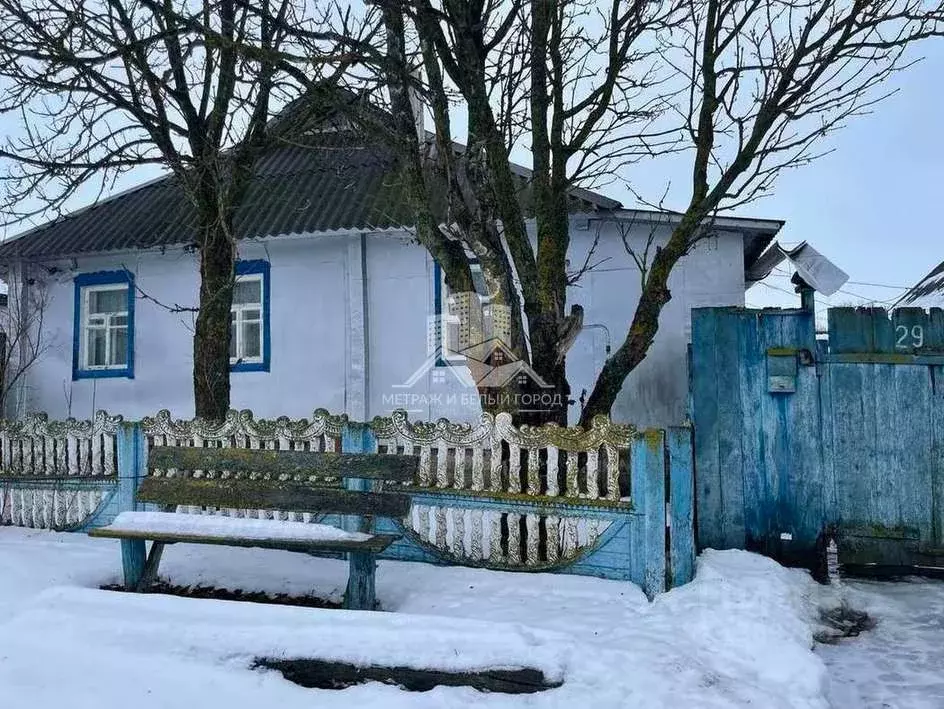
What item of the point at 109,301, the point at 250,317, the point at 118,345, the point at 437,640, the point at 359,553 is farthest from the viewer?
the point at 109,301

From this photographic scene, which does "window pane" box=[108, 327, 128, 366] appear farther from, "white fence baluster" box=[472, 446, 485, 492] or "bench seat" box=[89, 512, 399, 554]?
"white fence baluster" box=[472, 446, 485, 492]

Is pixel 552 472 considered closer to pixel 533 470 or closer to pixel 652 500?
pixel 533 470

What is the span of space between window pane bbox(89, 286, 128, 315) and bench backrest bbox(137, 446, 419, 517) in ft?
22.6

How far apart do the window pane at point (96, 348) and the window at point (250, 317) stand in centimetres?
237

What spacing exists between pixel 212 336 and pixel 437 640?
4380 millimetres

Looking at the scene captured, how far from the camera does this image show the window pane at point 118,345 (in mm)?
10523

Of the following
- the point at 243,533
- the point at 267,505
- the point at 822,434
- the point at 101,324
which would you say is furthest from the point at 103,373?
the point at 822,434

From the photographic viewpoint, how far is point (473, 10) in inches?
215

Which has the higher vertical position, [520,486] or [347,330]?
[347,330]

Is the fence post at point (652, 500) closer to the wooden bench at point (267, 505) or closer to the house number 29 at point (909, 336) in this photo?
the wooden bench at point (267, 505)

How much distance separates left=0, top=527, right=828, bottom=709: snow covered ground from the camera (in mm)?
3041

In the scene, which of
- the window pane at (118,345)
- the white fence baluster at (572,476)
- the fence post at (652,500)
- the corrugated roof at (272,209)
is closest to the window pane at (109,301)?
the window pane at (118,345)

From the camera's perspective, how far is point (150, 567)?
440cm

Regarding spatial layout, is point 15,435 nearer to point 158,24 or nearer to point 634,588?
point 158,24
